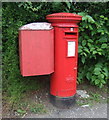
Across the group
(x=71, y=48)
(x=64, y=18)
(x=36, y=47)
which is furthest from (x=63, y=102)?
(x=64, y=18)

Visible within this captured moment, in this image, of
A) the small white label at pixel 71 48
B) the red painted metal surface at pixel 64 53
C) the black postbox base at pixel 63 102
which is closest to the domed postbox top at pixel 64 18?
the red painted metal surface at pixel 64 53

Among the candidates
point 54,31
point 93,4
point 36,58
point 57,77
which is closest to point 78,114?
point 57,77

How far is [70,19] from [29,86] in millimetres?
1551

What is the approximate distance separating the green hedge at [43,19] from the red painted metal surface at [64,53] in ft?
1.30

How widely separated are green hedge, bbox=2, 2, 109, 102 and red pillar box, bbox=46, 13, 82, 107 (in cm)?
40

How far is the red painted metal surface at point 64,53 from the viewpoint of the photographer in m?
2.78

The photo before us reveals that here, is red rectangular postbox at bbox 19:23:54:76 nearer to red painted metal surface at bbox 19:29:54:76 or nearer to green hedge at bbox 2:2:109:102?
red painted metal surface at bbox 19:29:54:76

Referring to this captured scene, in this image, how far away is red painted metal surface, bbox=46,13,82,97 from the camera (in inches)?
109

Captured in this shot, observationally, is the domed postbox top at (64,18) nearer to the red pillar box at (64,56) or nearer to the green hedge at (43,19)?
the red pillar box at (64,56)

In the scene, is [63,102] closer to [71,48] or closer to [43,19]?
[71,48]

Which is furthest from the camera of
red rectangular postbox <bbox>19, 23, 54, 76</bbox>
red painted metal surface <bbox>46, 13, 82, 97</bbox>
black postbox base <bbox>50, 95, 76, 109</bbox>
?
black postbox base <bbox>50, 95, 76, 109</bbox>

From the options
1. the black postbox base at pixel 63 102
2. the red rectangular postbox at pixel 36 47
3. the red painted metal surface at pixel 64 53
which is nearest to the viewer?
the red rectangular postbox at pixel 36 47

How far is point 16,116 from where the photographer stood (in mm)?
2854

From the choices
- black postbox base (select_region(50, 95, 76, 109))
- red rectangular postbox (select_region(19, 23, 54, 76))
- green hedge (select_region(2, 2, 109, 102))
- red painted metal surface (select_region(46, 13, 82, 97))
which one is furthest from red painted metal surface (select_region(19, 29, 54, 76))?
black postbox base (select_region(50, 95, 76, 109))
